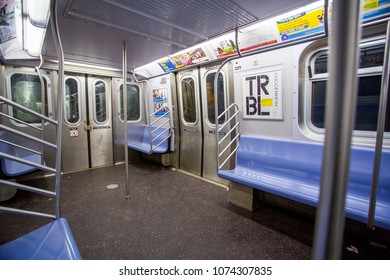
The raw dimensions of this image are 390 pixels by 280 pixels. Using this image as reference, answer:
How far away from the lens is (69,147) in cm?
503

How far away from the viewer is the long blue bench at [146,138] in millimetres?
5152

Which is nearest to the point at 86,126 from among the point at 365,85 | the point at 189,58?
the point at 189,58

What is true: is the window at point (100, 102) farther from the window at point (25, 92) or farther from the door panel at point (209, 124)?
the door panel at point (209, 124)

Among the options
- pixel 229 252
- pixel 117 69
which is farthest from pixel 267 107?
pixel 117 69

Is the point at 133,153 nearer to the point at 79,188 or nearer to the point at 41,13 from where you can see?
the point at 79,188

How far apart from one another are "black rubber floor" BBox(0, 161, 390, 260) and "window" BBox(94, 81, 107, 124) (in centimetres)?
212

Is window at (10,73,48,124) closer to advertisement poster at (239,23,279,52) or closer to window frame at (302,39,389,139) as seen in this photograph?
advertisement poster at (239,23,279,52)

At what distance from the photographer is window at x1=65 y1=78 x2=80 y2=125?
16.2 ft

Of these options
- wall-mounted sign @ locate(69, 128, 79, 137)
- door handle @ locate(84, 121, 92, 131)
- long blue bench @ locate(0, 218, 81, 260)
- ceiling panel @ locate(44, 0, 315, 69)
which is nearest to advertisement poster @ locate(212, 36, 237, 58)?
ceiling panel @ locate(44, 0, 315, 69)

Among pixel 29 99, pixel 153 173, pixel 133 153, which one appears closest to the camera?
pixel 29 99

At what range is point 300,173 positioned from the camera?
265 centimetres

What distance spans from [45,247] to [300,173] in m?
2.71

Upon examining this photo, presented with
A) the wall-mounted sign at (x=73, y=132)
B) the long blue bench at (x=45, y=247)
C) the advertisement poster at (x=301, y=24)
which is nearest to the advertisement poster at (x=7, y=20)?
the long blue bench at (x=45, y=247)

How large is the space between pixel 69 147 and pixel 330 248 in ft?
18.8
